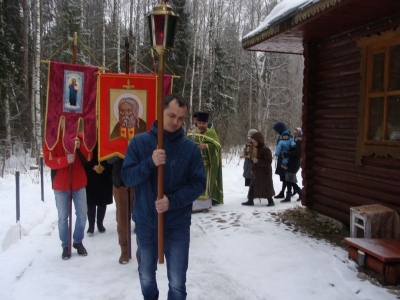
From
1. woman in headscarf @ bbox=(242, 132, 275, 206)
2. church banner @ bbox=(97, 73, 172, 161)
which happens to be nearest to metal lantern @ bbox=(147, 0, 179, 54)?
church banner @ bbox=(97, 73, 172, 161)

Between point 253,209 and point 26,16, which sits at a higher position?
point 26,16

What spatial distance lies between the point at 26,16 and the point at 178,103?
53.2 ft

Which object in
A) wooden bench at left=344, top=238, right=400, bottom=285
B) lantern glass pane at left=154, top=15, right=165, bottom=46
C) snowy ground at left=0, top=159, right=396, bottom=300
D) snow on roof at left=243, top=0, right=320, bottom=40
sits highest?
snow on roof at left=243, top=0, right=320, bottom=40

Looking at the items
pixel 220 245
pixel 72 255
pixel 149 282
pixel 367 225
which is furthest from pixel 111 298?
pixel 367 225

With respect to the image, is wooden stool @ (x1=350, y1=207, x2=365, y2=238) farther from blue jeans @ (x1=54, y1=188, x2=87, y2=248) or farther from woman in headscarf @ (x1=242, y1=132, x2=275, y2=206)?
blue jeans @ (x1=54, y1=188, x2=87, y2=248)

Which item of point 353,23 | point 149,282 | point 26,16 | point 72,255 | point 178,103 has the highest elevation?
point 26,16

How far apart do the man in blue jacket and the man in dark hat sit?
4250 mm

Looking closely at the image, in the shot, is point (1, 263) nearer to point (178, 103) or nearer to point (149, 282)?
point (149, 282)

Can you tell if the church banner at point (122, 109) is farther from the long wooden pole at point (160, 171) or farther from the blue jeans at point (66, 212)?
the long wooden pole at point (160, 171)

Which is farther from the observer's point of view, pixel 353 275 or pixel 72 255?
pixel 72 255

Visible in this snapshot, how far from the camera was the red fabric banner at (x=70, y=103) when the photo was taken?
4.82 metres

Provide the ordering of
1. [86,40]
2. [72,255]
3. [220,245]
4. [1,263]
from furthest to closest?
1. [86,40]
2. [220,245]
3. [72,255]
4. [1,263]

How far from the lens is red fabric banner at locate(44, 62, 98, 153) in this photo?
4.82 m

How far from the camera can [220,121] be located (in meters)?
24.5
